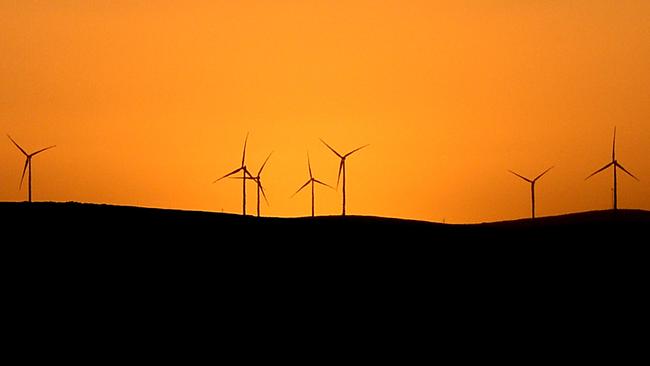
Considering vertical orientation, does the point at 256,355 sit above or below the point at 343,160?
below

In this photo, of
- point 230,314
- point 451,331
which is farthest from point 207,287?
point 451,331

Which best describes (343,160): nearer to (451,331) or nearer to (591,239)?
(591,239)

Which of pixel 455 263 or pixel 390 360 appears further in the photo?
pixel 455 263

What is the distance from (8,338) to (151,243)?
1354cm

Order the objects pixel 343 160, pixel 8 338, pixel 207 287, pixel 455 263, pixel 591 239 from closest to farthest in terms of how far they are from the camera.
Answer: pixel 8 338 < pixel 207 287 < pixel 455 263 < pixel 591 239 < pixel 343 160

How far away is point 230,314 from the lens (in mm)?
46281

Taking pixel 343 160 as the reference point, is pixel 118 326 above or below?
below

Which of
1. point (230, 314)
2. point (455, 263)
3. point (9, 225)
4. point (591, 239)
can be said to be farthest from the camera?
point (591, 239)

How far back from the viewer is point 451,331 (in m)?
46.7

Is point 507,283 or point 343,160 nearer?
point 507,283

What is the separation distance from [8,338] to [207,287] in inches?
346

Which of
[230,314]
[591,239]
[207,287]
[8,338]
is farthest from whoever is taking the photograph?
[591,239]

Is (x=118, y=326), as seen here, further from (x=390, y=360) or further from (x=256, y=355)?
(x=390, y=360)

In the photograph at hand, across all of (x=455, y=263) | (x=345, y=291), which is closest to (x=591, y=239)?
(x=455, y=263)
